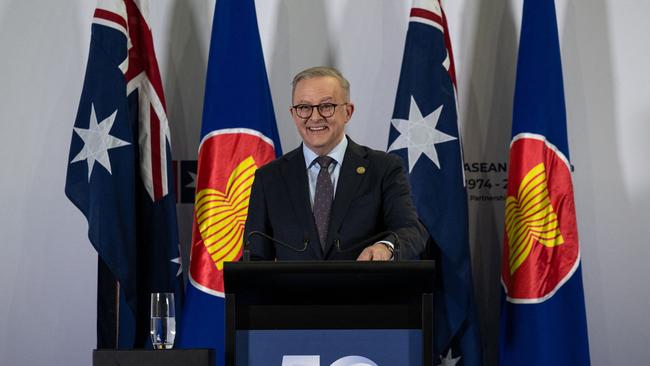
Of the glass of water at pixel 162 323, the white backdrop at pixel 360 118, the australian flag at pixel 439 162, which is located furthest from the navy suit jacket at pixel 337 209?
the white backdrop at pixel 360 118

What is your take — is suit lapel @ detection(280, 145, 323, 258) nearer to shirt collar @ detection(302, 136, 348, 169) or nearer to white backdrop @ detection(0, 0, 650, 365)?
shirt collar @ detection(302, 136, 348, 169)

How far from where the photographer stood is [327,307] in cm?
216

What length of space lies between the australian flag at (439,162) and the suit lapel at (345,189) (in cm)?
150

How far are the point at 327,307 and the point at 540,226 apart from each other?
2.54 meters

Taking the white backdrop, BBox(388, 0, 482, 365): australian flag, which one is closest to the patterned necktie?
BBox(388, 0, 482, 365): australian flag

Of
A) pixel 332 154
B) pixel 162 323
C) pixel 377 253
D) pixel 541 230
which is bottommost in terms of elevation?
pixel 162 323

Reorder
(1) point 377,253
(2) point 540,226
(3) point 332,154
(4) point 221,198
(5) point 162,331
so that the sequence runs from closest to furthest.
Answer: (1) point 377,253, (5) point 162,331, (3) point 332,154, (2) point 540,226, (4) point 221,198

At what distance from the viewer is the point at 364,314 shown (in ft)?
7.06

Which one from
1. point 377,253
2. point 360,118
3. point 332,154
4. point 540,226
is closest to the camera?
point 377,253

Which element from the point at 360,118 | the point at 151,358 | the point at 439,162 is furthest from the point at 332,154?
the point at 360,118

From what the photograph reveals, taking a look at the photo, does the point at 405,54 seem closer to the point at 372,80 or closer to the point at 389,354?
the point at 372,80

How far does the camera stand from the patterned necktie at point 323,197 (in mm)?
2949

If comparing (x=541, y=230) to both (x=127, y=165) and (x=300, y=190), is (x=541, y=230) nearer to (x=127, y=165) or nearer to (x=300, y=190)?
(x=300, y=190)

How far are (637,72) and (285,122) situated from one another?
211cm
